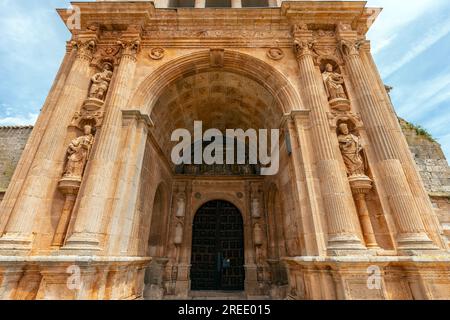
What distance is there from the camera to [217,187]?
10742mm

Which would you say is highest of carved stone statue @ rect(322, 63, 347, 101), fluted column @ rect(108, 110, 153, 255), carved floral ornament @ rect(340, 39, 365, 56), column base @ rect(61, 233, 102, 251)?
carved floral ornament @ rect(340, 39, 365, 56)

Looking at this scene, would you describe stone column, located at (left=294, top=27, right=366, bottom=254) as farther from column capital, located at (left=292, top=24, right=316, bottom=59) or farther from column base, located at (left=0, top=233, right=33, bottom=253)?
column base, located at (left=0, top=233, right=33, bottom=253)

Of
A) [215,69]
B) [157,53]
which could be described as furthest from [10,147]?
[215,69]

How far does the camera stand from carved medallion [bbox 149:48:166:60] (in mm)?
7152

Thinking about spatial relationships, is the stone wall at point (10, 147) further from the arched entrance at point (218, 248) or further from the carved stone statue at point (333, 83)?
the carved stone statue at point (333, 83)

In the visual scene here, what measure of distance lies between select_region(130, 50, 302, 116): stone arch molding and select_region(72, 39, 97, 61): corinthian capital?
2075 mm

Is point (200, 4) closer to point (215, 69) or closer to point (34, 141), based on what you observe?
point (215, 69)

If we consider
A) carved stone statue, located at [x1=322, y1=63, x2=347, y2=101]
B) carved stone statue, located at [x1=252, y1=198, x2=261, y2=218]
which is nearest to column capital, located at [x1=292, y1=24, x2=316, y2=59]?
carved stone statue, located at [x1=322, y1=63, x2=347, y2=101]

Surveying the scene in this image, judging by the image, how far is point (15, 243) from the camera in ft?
15.1

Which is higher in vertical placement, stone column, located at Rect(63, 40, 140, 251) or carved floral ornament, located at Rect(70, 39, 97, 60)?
carved floral ornament, located at Rect(70, 39, 97, 60)

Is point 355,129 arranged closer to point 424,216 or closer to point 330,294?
point 424,216

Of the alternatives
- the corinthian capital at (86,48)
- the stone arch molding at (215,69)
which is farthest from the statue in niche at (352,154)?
the corinthian capital at (86,48)

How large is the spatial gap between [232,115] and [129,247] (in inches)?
267

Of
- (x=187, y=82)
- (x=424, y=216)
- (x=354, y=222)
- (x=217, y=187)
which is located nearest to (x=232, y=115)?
(x=187, y=82)
